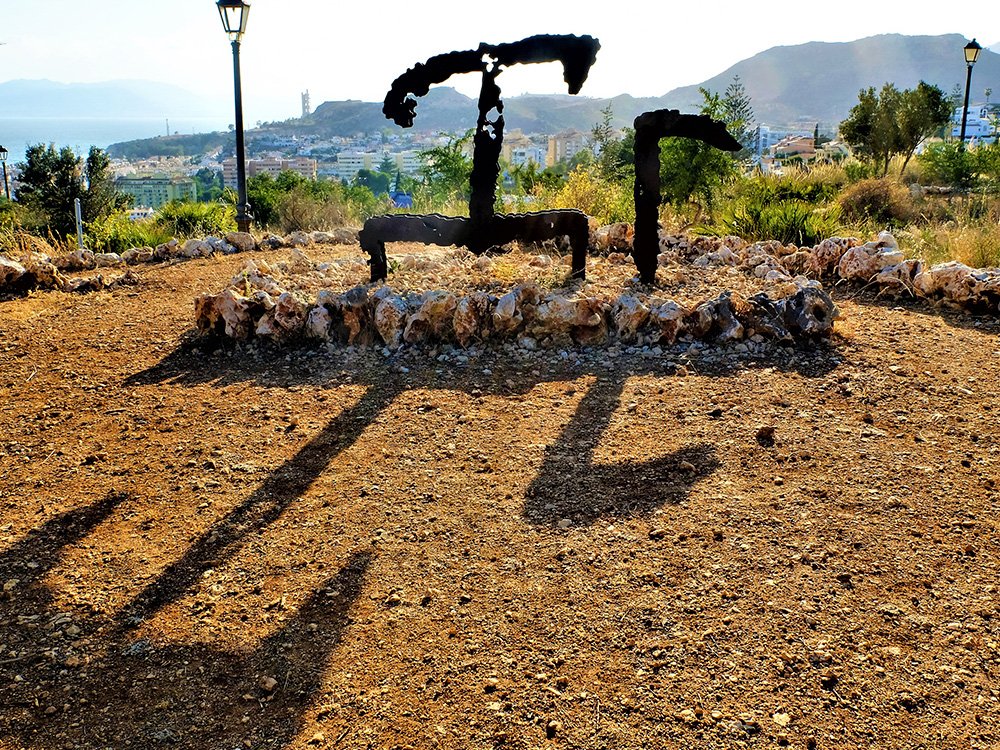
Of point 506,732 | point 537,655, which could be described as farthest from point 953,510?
point 506,732

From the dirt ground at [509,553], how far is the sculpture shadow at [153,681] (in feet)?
0.03

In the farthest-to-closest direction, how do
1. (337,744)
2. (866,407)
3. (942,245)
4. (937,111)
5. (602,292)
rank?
(937,111)
(942,245)
(602,292)
(866,407)
(337,744)

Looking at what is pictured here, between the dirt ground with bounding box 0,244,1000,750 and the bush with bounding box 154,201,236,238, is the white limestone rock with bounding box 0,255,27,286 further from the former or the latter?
the bush with bounding box 154,201,236,238

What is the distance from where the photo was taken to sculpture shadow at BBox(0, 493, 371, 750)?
226 centimetres

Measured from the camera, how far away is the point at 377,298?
5504mm

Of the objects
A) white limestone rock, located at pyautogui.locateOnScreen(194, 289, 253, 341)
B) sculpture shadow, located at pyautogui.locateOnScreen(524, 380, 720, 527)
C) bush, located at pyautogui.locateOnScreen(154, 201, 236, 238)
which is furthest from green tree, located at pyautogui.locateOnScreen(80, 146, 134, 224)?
sculpture shadow, located at pyautogui.locateOnScreen(524, 380, 720, 527)

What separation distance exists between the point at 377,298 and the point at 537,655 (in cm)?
344

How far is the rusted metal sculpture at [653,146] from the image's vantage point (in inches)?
243

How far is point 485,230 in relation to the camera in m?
6.28

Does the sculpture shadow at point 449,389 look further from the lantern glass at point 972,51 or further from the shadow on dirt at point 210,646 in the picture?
the lantern glass at point 972,51

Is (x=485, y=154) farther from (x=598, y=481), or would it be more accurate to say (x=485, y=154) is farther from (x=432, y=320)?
(x=598, y=481)

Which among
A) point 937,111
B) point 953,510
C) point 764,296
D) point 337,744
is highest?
point 937,111

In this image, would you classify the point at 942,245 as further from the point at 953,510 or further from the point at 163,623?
the point at 163,623

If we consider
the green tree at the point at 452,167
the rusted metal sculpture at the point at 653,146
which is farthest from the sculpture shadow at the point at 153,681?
the green tree at the point at 452,167
